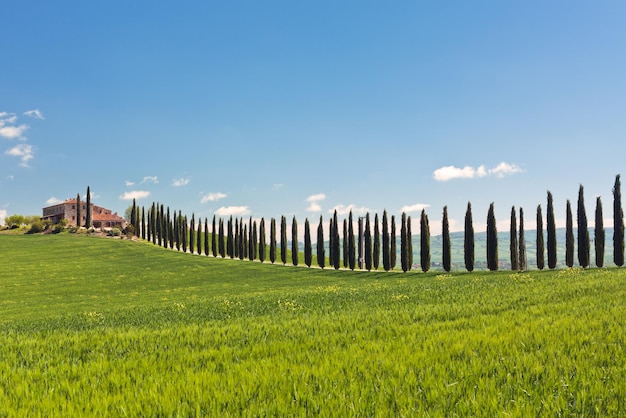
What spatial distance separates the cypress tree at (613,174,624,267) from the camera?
5578 centimetres

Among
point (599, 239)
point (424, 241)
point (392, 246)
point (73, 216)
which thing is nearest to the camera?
point (599, 239)

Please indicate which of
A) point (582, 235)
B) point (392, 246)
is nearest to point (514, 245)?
point (582, 235)

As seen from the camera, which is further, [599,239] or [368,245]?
[368,245]

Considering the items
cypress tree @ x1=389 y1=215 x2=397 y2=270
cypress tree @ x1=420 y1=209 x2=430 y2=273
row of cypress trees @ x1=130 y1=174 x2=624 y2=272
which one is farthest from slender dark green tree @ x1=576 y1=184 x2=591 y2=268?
cypress tree @ x1=389 y1=215 x2=397 y2=270

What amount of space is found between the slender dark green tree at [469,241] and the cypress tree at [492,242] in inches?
93.4

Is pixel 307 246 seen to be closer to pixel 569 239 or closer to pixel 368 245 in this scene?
pixel 368 245

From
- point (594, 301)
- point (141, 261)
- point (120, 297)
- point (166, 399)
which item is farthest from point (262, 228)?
point (166, 399)

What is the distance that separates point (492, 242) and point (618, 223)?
52.6 feet

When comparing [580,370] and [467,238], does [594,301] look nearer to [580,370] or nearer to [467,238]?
[580,370]

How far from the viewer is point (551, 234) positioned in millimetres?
62406

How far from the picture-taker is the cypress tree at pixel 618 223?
55.8 meters

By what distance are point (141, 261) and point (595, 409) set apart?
3042 inches

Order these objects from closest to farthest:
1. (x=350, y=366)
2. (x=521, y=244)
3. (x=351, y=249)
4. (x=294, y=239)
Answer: (x=350, y=366) < (x=521, y=244) < (x=351, y=249) < (x=294, y=239)

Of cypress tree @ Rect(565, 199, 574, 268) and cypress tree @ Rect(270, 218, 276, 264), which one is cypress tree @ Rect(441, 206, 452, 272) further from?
cypress tree @ Rect(270, 218, 276, 264)
